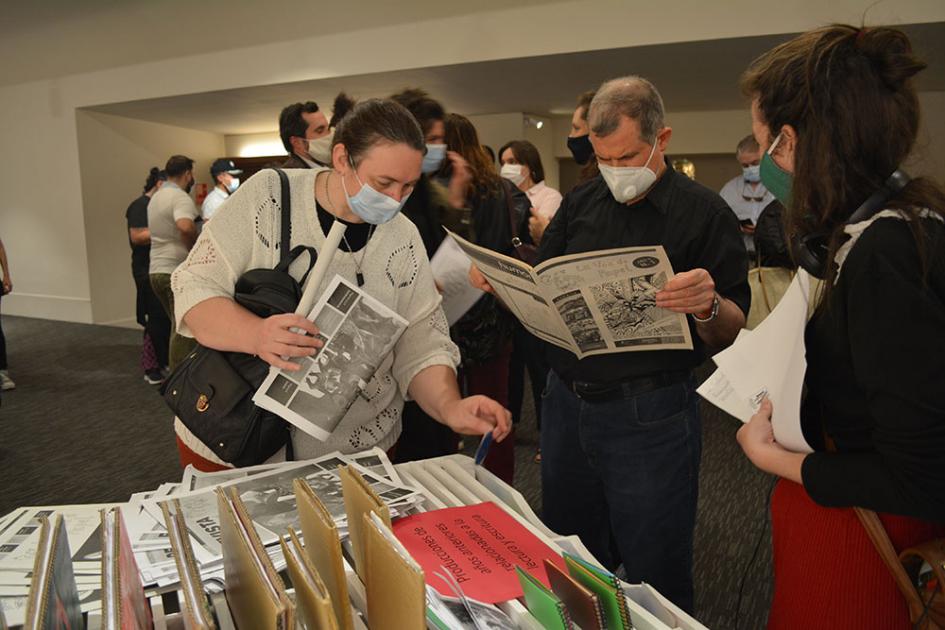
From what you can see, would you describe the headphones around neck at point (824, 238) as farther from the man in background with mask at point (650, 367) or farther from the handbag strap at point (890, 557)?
Answer: the man in background with mask at point (650, 367)

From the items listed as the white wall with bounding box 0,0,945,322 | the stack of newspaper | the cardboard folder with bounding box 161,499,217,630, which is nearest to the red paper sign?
the stack of newspaper

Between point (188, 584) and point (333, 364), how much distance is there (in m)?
0.71

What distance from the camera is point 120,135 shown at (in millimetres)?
8484

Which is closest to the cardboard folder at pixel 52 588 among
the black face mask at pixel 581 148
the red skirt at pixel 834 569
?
the red skirt at pixel 834 569

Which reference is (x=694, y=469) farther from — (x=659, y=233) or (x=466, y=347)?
(x=466, y=347)

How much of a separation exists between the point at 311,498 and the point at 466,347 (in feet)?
5.91

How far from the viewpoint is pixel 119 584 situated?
2.02ft

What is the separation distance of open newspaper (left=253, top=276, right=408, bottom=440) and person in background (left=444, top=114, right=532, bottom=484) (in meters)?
1.12

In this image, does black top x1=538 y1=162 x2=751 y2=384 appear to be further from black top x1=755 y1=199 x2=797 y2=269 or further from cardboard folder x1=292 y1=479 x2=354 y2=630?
black top x1=755 y1=199 x2=797 y2=269

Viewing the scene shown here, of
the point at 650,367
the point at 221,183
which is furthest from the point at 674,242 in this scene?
the point at 221,183

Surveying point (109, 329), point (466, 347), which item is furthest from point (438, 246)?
point (109, 329)

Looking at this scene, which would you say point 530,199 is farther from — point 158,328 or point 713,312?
point 158,328

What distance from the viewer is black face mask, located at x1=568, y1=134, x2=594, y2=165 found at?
2371mm

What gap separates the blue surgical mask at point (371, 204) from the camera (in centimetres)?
142
